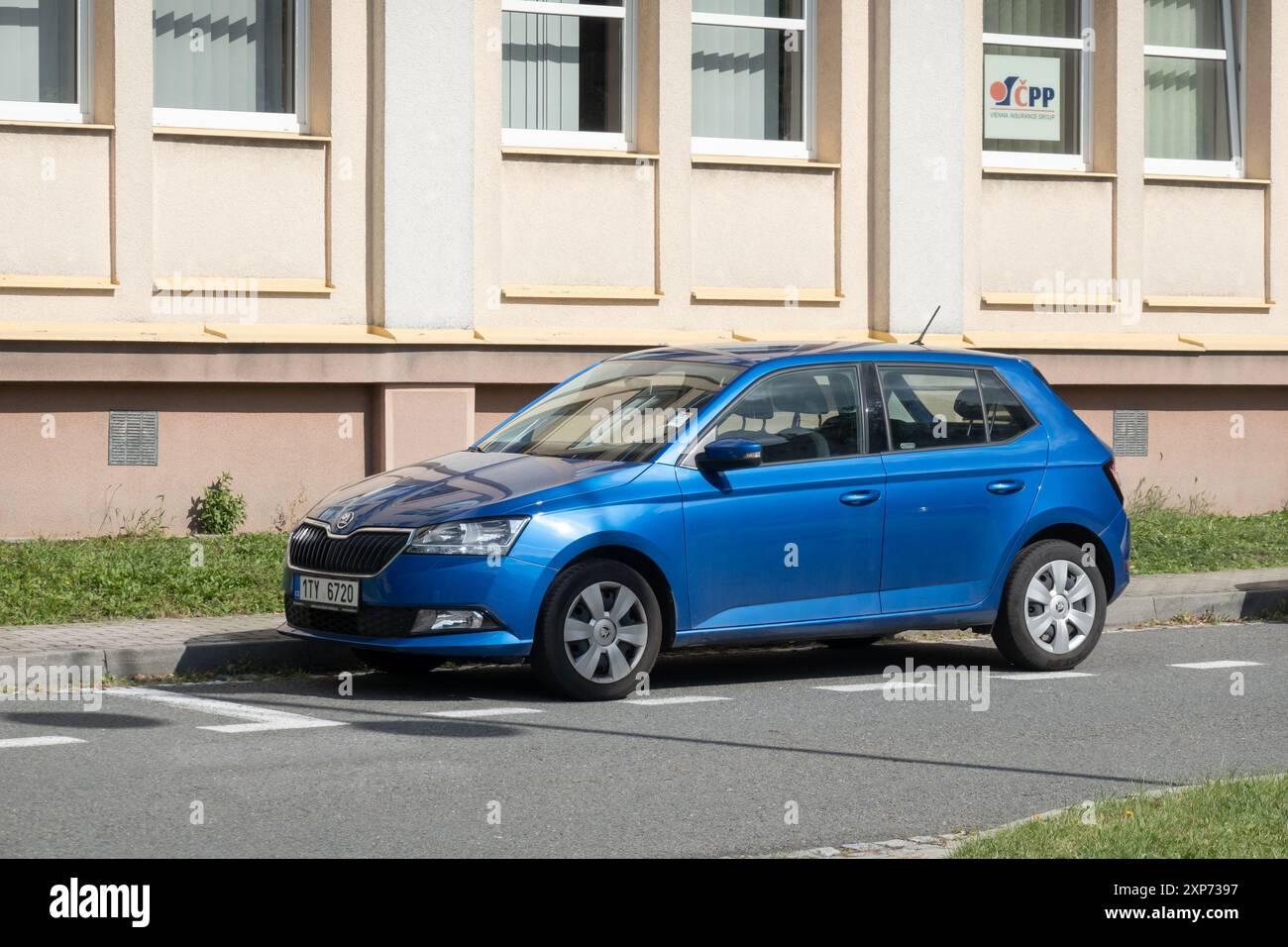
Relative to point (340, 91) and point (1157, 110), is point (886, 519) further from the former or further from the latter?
point (1157, 110)

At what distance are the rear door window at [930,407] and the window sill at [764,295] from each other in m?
6.70

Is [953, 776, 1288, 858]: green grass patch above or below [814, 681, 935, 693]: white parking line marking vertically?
above

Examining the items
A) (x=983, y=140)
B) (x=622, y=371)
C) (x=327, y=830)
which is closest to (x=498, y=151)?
(x=983, y=140)

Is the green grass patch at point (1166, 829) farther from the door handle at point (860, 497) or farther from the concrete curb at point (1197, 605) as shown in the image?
the concrete curb at point (1197, 605)

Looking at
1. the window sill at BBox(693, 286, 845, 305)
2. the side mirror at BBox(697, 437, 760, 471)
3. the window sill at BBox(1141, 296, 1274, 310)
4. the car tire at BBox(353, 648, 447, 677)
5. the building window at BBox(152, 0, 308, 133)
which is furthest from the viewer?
the window sill at BBox(1141, 296, 1274, 310)

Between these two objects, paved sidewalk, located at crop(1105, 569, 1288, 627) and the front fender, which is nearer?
the front fender

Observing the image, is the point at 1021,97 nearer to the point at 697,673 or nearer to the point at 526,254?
the point at 526,254

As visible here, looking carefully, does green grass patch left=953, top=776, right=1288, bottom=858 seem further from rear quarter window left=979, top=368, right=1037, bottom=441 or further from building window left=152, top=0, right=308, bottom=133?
building window left=152, top=0, right=308, bottom=133

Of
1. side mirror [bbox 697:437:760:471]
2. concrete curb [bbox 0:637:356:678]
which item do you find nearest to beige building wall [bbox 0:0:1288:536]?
concrete curb [bbox 0:637:356:678]

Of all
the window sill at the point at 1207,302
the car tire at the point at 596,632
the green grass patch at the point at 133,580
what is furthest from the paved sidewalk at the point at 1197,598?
the green grass patch at the point at 133,580

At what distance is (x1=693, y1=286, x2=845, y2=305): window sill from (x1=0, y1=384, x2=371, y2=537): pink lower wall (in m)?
3.20

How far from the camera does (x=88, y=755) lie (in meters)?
8.09

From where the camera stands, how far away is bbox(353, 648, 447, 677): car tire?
33.1 feet

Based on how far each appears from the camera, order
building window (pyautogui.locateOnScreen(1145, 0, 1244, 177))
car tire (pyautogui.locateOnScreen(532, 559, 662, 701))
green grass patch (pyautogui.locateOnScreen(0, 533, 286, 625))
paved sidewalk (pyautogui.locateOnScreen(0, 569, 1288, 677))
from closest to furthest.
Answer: car tire (pyautogui.locateOnScreen(532, 559, 662, 701))
paved sidewalk (pyautogui.locateOnScreen(0, 569, 1288, 677))
green grass patch (pyautogui.locateOnScreen(0, 533, 286, 625))
building window (pyautogui.locateOnScreen(1145, 0, 1244, 177))
